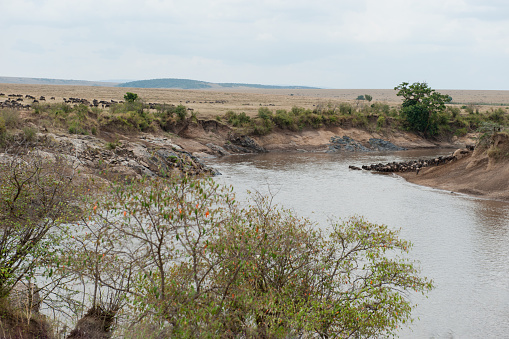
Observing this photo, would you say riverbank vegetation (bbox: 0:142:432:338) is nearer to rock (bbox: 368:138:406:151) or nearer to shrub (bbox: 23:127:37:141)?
shrub (bbox: 23:127:37:141)

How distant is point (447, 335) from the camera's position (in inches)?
564

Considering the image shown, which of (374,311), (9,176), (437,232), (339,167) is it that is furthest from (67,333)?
(339,167)

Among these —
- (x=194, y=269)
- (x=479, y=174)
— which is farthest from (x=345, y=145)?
(x=194, y=269)

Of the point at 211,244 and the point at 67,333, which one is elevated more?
the point at 211,244

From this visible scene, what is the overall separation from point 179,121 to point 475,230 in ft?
130

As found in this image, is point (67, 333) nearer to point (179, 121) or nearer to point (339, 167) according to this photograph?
point (339, 167)

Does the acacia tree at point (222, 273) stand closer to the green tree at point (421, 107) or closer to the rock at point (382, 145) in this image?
the rock at point (382, 145)

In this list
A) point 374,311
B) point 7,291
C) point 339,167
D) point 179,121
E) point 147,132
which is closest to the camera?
point 374,311

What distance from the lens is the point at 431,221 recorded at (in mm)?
26484

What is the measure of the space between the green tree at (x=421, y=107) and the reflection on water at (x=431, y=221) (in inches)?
887

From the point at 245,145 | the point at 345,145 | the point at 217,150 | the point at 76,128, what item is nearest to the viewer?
the point at 76,128

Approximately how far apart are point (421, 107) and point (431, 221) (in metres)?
46.9

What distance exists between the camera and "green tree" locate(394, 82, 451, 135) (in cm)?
6944

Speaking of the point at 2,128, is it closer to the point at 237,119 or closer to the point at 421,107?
the point at 237,119
